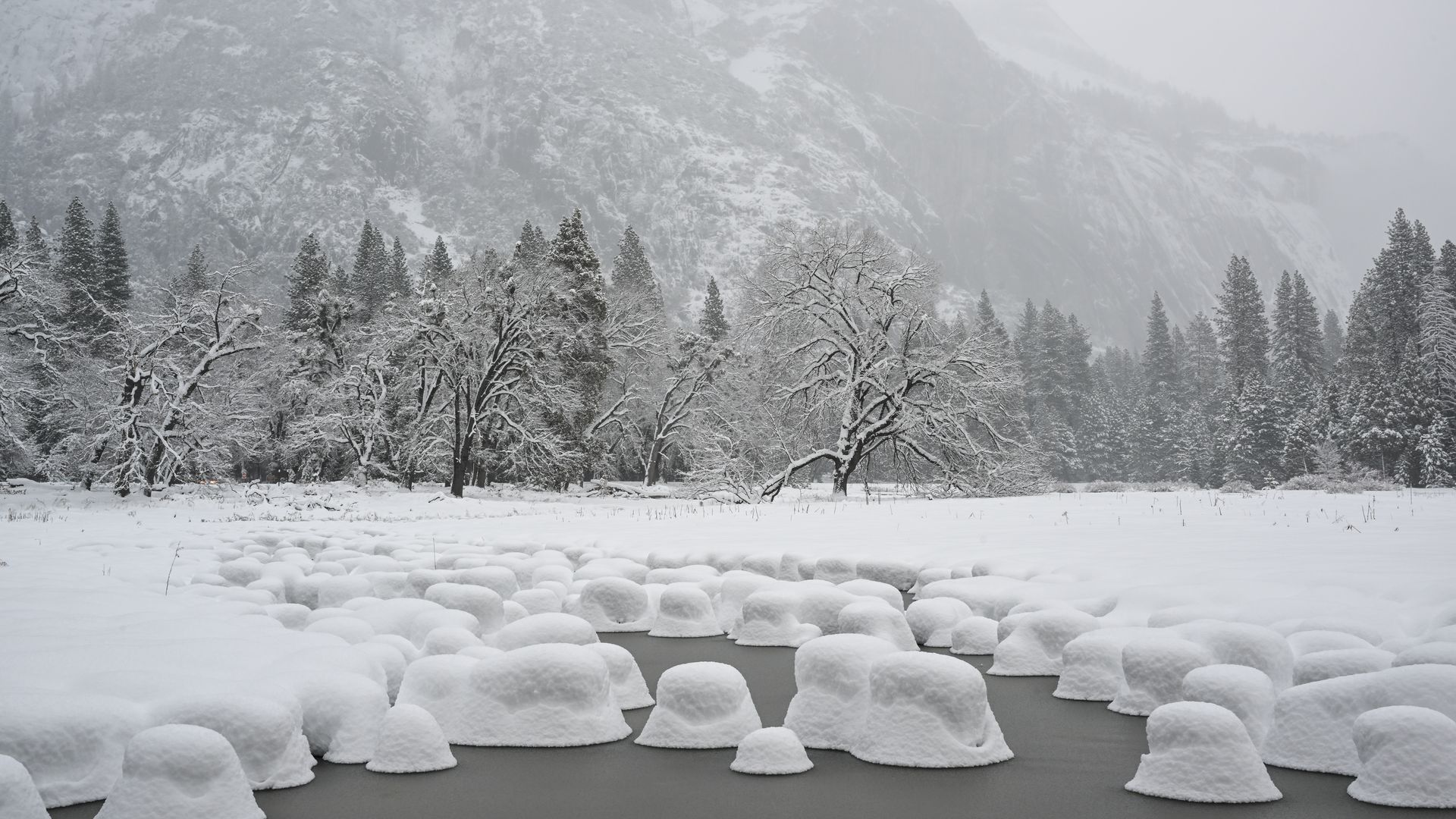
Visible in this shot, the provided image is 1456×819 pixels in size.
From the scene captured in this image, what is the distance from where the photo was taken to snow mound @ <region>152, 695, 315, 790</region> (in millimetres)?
3811

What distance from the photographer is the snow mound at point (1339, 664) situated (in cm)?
452

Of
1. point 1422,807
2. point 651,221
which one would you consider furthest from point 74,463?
point 651,221

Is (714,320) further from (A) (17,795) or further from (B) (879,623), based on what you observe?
(A) (17,795)

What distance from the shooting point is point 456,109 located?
19975 centimetres

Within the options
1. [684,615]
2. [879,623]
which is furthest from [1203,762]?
[684,615]

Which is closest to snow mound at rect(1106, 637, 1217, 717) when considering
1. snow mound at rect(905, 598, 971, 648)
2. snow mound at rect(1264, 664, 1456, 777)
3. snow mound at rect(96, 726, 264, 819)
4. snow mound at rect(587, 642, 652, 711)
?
snow mound at rect(1264, 664, 1456, 777)

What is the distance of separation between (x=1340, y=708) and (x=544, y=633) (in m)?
4.02

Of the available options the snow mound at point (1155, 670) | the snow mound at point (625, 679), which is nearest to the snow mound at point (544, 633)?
the snow mound at point (625, 679)

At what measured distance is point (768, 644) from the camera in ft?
22.1

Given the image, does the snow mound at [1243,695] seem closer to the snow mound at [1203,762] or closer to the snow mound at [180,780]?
the snow mound at [1203,762]

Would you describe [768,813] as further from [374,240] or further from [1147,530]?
[374,240]

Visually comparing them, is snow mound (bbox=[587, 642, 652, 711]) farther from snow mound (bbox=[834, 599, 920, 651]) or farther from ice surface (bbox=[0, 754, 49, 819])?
ice surface (bbox=[0, 754, 49, 819])

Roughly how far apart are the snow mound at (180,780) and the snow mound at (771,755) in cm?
190

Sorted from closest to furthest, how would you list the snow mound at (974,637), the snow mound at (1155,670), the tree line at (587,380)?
the snow mound at (1155,670) → the snow mound at (974,637) → the tree line at (587,380)
